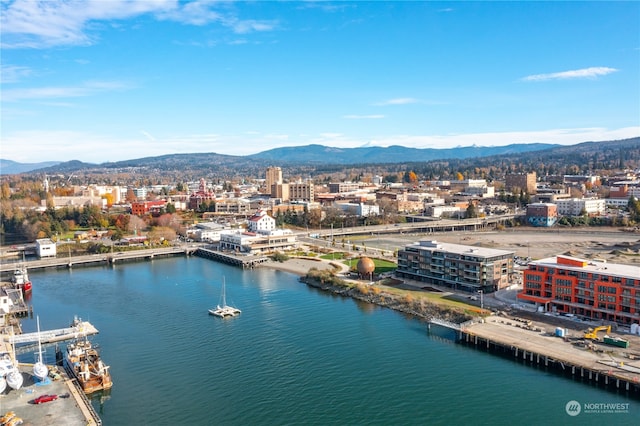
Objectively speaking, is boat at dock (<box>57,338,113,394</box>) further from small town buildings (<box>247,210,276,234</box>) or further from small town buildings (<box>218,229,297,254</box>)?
small town buildings (<box>247,210,276,234</box>)

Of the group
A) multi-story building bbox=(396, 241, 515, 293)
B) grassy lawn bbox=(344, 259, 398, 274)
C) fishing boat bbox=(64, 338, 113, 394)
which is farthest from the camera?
grassy lawn bbox=(344, 259, 398, 274)

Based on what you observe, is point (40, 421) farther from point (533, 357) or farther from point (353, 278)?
point (353, 278)

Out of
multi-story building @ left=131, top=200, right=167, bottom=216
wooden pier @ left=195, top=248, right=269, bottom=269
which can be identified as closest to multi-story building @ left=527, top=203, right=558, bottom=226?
wooden pier @ left=195, top=248, right=269, bottom=269

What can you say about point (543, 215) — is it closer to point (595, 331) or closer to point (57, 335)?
point (595, 331)

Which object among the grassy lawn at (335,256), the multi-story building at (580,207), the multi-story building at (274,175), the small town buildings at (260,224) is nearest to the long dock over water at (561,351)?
the grassy lawn at (335,256)

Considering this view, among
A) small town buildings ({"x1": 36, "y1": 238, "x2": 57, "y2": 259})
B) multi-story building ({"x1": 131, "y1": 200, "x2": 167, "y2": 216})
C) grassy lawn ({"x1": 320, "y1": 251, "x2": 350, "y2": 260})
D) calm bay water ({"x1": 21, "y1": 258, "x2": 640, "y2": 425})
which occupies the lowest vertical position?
calm bay water ({"x1": 21, "y1": 258, "x2": 640, "y2": 425})

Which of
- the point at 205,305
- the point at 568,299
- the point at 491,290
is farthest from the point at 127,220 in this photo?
the point at 568,299

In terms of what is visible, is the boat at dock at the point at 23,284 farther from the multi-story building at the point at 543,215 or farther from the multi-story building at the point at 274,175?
the multi-story building at the point at 274,175

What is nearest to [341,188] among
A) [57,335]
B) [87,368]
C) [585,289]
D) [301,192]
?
[301,192]
